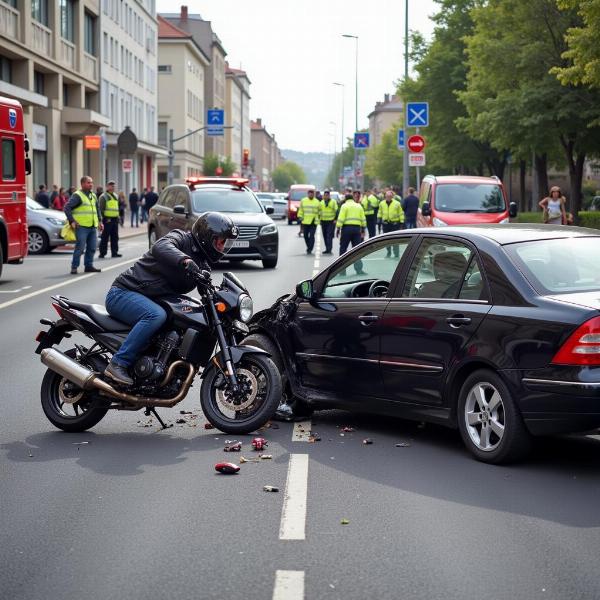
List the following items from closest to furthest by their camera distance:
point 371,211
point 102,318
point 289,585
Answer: point 289,585
point 102,318
point 371,211

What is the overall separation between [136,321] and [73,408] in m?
0.88

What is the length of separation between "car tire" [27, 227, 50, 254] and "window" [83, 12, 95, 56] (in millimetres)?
28338

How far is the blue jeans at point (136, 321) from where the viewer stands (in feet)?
25.8

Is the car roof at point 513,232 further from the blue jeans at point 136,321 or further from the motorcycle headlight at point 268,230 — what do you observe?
the motorcycle headlight at point 268,230

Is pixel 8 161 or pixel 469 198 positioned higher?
pixel 8 161

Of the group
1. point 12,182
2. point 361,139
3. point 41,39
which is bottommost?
point 12,182

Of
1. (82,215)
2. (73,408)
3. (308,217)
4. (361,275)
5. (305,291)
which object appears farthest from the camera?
(308,217)

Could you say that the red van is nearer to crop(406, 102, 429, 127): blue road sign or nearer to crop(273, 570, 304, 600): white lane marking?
crop(406, 102, 429, 127): blue road sign

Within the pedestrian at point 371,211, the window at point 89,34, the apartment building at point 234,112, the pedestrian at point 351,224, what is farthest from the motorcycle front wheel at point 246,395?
the apartment building at point 234,112

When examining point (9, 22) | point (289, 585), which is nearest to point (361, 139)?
point (9, 22)

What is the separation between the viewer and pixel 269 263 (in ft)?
84.9

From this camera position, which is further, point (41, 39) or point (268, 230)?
point (41, 39)

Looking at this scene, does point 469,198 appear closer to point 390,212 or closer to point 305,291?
point 390,212

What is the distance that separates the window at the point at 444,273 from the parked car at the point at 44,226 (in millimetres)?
24033
